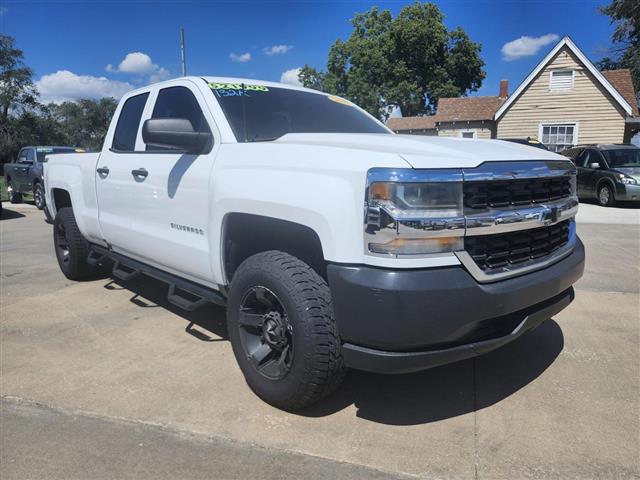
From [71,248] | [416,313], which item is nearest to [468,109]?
[71,248]

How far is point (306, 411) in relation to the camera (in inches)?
116

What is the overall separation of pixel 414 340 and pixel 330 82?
46172 millimetres

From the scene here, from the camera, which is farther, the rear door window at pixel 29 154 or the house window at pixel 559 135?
the house window at pixel 559 135

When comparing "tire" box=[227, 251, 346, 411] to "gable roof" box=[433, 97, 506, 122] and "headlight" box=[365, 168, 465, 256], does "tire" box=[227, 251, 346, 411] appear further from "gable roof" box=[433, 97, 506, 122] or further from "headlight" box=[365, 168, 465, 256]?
"gable roof" box=[433, 97, 506, 122]

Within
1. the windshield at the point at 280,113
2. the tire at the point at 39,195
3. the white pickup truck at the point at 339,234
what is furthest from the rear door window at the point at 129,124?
the tire at the point at 39,195

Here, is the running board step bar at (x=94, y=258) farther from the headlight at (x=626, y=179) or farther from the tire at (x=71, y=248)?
the headlight at (x=626, y=179)

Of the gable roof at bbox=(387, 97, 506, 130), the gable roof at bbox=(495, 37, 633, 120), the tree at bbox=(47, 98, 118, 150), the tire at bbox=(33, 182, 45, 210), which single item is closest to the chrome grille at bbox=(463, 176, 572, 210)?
the tire at bbox=(33, 182, 45, 210)

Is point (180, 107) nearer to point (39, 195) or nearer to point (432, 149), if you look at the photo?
point (432, 149)

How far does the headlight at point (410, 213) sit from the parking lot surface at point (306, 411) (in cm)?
107

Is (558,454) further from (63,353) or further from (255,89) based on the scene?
(63,353)

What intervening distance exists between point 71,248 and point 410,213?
15.1 ft

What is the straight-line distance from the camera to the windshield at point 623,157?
14.4m

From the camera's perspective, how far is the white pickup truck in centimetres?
226

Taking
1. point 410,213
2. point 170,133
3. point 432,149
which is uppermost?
point 170,133
